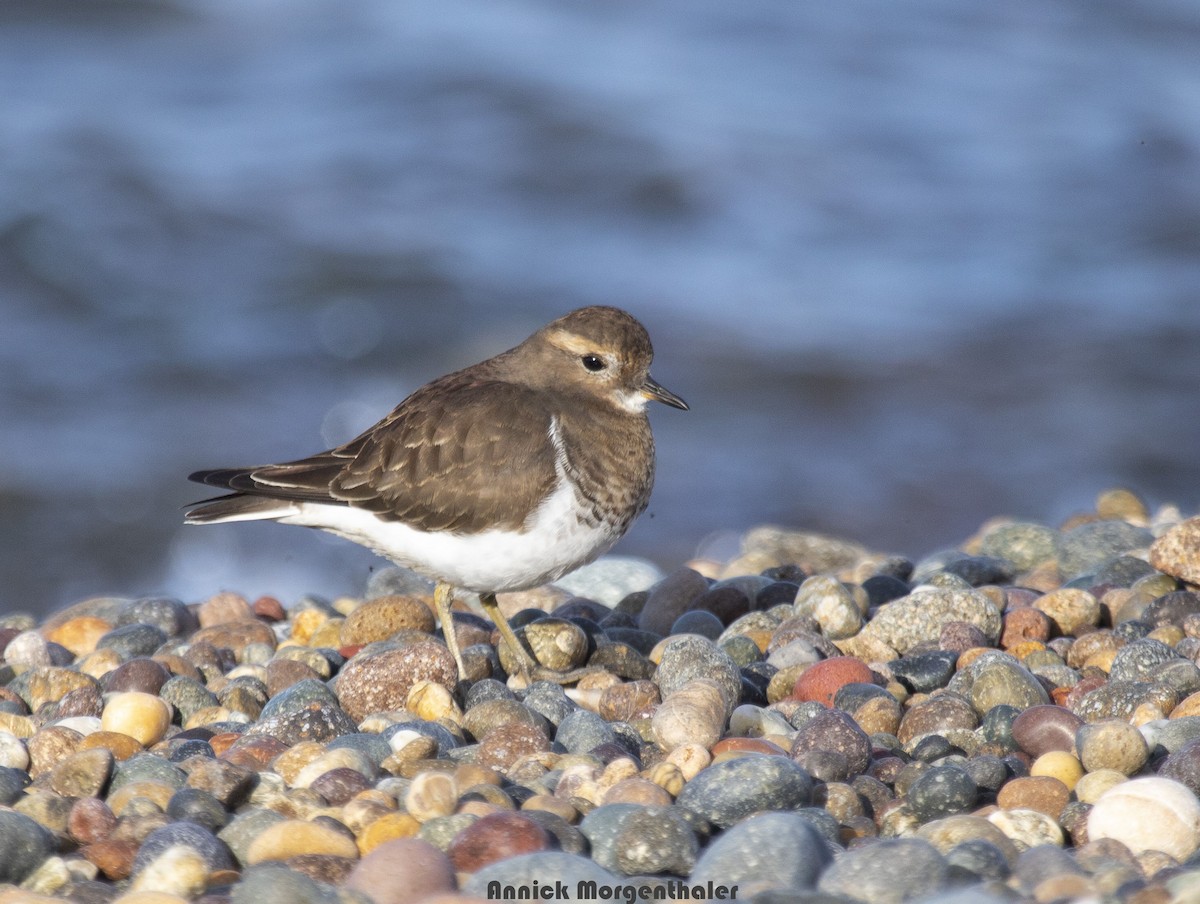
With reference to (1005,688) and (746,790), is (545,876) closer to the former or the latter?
(746,790)

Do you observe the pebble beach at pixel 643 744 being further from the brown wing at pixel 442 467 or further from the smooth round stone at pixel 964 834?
the brown wing at pixel 442 467

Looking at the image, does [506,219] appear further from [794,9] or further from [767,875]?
[767,875]

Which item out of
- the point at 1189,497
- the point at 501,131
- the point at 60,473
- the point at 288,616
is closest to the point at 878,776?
the point at 288,616

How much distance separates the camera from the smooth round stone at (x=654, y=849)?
3627 mm

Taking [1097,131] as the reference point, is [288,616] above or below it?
below

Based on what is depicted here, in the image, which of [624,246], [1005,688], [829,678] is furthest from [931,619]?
[624,246]

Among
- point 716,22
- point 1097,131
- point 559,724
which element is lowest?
point 559,724

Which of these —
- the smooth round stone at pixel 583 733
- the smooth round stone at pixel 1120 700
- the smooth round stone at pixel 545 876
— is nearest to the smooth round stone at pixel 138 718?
the smooth round stone at pixel 583 733

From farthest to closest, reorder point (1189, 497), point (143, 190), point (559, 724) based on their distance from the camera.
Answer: point (143, 190) < point (1189, 497) < point (559, 724)

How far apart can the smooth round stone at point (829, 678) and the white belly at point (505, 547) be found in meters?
0.98

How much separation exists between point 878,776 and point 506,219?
36.3 feet

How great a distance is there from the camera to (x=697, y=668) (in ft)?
16.6

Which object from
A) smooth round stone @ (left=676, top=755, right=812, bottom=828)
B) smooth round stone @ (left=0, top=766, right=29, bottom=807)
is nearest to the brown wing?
smooth round stone @ (left=676, top=755, right=812, bottom=828)

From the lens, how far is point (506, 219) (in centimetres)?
1466
